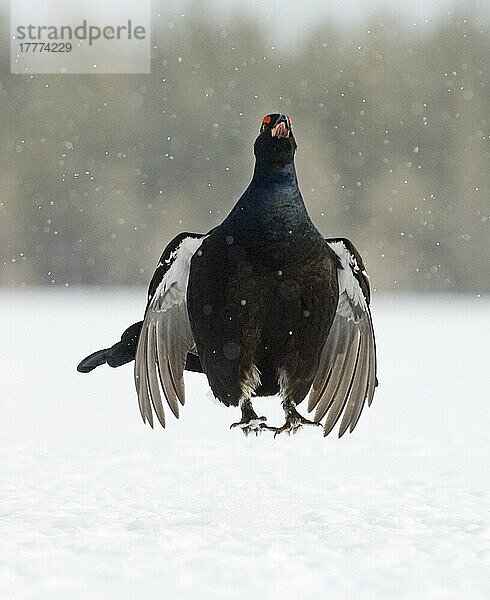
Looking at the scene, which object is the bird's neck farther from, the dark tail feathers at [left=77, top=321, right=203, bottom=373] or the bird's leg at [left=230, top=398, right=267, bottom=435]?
the dark tail feathers at [left=77, top=321, right=203, bottom=373]

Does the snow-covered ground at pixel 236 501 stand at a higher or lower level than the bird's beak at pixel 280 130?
lower

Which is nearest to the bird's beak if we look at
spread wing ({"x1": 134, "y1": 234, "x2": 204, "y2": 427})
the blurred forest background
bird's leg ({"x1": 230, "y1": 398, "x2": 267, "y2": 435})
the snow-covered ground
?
spread wing ({"x1": 134, "y1": 234, "x2": 204, "y2": 427})

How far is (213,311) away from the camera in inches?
135

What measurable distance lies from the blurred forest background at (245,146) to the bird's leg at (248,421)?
14932 mm

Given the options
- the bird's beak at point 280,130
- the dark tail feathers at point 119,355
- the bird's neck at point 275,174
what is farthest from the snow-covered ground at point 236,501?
the bird's beak at point 280,130

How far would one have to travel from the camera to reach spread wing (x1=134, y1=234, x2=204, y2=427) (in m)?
3.79

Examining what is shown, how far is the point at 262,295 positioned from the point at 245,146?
1590 centimetres

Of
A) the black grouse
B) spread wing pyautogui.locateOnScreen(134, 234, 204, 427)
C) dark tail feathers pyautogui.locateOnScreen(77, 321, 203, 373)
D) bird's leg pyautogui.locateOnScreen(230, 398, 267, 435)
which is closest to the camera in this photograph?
the black grouse

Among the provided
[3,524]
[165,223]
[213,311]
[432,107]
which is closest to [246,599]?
[3,524]

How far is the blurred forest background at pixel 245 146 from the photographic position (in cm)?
1886

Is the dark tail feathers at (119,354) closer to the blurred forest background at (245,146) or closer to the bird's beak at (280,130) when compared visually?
the bird's beak at (280,130)

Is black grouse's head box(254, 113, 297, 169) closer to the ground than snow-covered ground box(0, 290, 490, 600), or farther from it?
farther from it

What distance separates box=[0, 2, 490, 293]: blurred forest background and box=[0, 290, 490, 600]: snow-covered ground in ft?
41.2

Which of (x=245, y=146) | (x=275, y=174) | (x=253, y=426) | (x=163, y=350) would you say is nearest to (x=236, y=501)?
(x=253, y=426)
